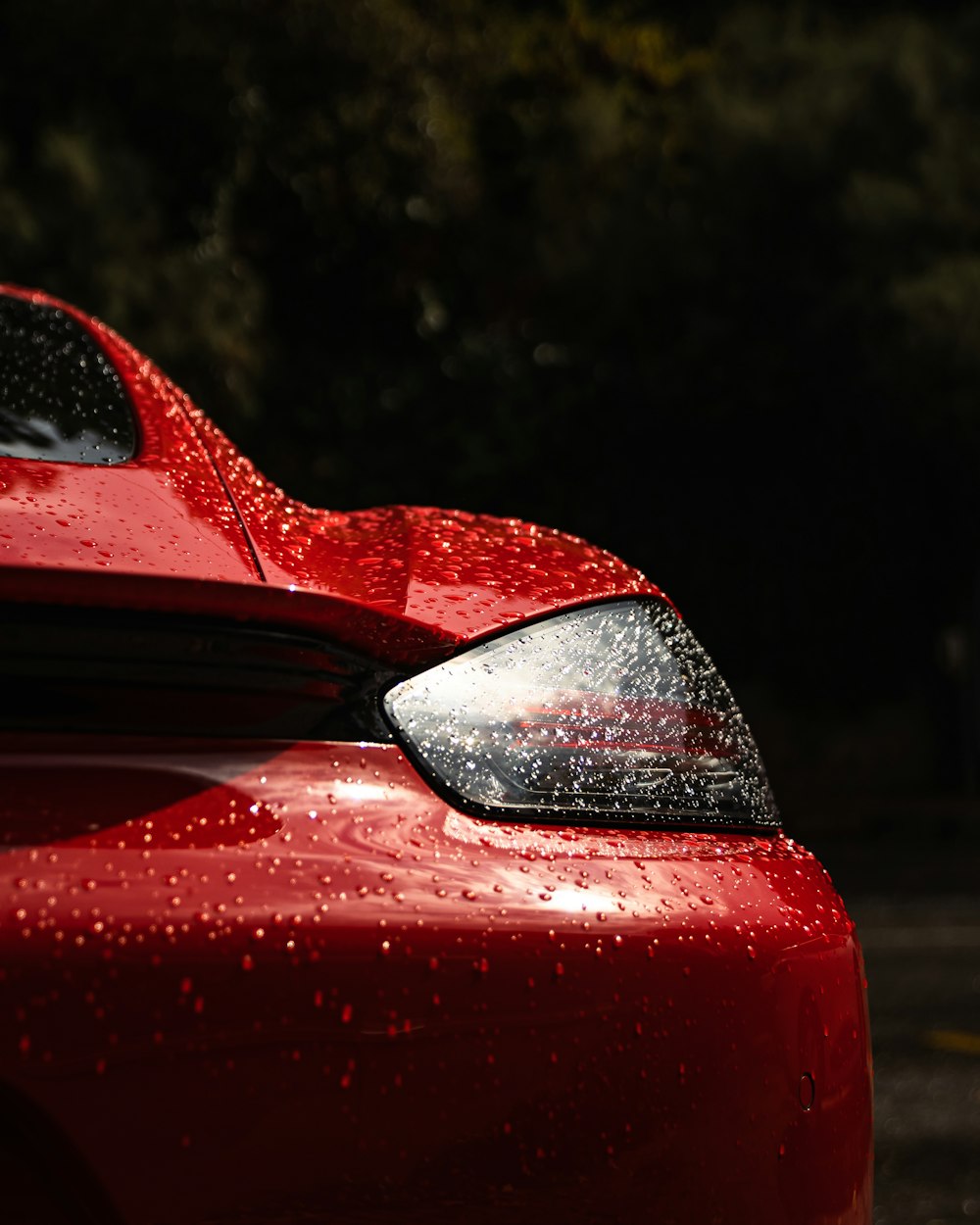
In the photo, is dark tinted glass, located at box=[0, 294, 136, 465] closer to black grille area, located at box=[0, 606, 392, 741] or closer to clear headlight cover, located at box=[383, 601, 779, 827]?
black grille area, located at box=[0, 606, 392, 741]

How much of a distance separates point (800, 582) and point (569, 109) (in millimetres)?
10874

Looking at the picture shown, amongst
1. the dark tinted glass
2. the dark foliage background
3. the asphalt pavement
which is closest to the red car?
the dark tinted glass

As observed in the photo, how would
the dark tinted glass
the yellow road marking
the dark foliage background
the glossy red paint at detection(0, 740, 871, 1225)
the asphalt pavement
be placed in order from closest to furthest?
the glossy red paint at detection(0, 740, 871, 1225) < the dark tinted glass < the asphalt pavement < the yellow road marking < the dark foliage background

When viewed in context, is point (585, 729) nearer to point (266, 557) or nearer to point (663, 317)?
point (266, 557)

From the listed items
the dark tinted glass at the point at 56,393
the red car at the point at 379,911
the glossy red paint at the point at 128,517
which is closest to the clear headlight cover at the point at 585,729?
the red car at the point at 379,911

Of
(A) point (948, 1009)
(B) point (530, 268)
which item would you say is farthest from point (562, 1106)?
(B) point (530, 268)

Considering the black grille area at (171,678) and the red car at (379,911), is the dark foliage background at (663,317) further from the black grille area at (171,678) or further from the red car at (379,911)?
the black grille area at (171,678)

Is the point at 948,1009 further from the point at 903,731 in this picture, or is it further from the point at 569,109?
the point at 569,109

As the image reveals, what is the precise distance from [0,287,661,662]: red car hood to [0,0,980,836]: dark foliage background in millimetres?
13572

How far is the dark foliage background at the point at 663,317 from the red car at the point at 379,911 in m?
13.8

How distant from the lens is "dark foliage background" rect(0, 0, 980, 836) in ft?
55.4

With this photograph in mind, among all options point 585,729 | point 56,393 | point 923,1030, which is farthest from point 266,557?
point 923,1030

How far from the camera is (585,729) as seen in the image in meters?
1.51

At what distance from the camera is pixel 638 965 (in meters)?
1.38
